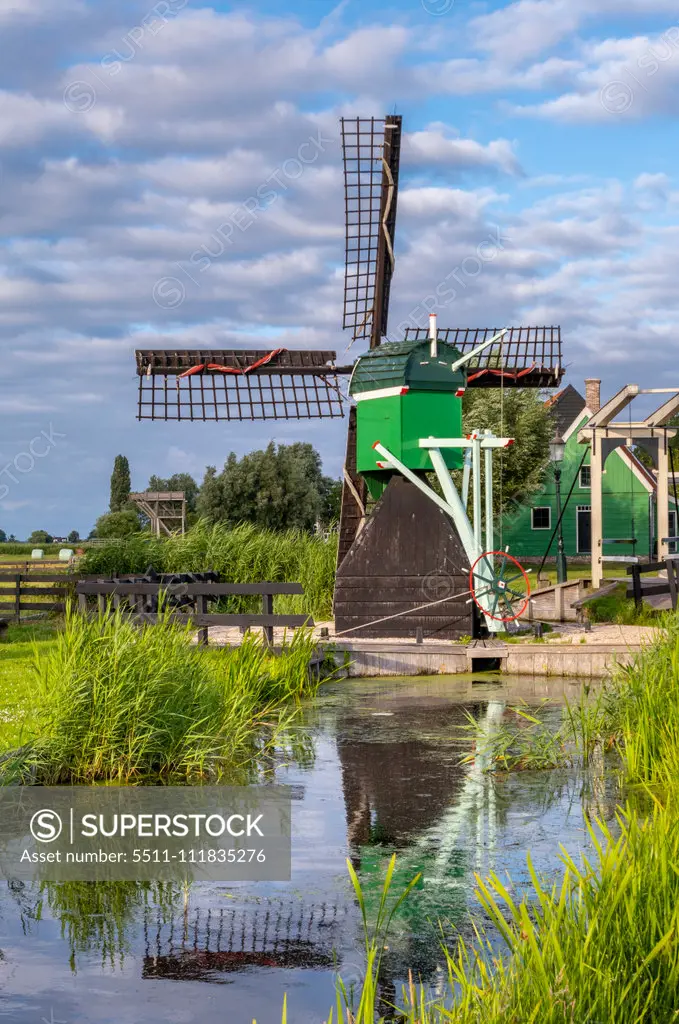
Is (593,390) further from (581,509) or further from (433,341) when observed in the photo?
(433,341)

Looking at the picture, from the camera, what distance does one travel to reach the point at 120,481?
64.8 m

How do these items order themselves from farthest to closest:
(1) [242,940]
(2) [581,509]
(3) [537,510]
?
(3) [537,510] < (2) [581,509] < (1) [242,940]

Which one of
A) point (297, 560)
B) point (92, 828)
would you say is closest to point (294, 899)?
point (92, 828)

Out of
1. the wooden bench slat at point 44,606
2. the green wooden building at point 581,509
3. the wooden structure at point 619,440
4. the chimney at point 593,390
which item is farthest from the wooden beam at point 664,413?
the chimney at point 593,390

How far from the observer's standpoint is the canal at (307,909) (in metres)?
5.32

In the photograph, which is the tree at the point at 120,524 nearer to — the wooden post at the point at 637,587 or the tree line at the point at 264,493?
the tree line at the point at 264,493

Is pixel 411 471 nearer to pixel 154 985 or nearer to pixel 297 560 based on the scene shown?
pixel 297 560

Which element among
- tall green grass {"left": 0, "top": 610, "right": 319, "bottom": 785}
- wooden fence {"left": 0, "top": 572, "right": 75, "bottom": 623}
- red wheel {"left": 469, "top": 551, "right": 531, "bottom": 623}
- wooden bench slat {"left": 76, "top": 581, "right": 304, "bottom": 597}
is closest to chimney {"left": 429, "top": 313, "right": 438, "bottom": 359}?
red wheel {"left": 469, "top": 551, "right": 531, "bottom": 623}

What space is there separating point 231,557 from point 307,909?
55.3 feet

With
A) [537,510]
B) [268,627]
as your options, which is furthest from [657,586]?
[537,510]

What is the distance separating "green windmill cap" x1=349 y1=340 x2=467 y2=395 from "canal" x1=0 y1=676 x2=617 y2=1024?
372 inches

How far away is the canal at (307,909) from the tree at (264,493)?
3622 cm

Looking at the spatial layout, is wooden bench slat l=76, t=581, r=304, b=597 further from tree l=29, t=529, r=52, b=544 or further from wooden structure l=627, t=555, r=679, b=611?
tree l=29, t=529, r=52, b=544

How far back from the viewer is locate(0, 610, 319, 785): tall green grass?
9.12m
